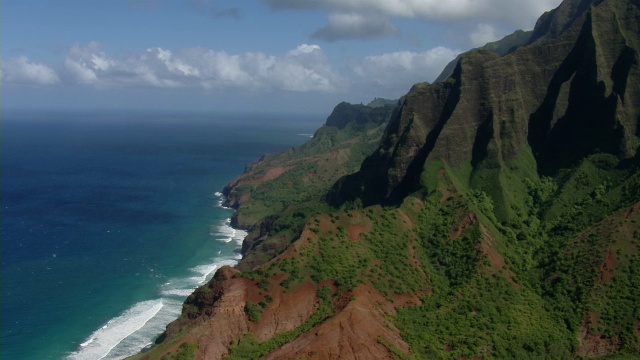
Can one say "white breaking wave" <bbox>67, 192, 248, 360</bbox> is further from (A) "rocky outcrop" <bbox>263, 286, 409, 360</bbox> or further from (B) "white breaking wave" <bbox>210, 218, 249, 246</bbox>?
(A) "rocky outcrop" <bbox>263, 286, 409, 360</bbox>

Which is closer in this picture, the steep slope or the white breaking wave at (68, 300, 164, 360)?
the white breaking wave at (68, 300, 164, 360)

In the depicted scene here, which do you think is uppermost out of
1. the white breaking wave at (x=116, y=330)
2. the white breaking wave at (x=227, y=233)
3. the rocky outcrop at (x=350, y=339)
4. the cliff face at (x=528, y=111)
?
the cliff face at (x=528, y=111)

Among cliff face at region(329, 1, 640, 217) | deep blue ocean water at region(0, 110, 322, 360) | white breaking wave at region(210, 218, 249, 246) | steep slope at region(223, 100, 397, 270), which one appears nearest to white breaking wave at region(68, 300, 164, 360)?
deep blue ocean water at region(0, 110, 322, 360)

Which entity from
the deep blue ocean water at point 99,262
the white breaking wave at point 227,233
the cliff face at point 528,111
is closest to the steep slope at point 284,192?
the white breaking wave at point 227,233

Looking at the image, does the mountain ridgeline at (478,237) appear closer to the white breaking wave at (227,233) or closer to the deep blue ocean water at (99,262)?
the white breaking wave at (227,233)

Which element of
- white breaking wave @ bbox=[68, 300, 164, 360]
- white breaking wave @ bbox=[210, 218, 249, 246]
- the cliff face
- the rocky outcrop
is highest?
the cliff face

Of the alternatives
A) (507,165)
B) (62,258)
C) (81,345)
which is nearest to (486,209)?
(507,165)

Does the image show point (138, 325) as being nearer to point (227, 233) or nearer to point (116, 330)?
point (116, 330)
